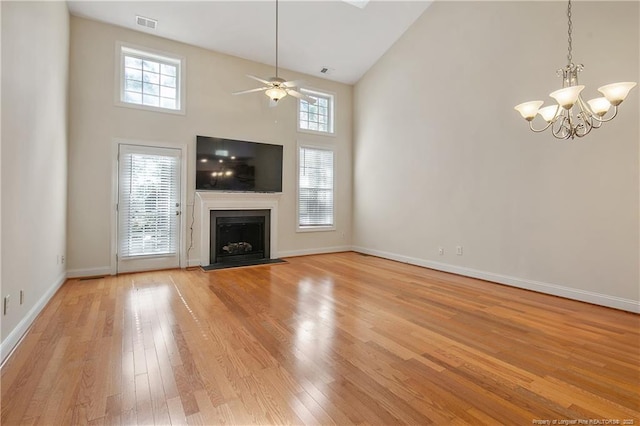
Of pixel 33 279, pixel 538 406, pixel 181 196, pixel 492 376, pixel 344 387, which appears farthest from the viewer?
pixel 181 196

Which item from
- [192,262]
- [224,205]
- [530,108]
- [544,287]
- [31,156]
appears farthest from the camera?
[224,205]

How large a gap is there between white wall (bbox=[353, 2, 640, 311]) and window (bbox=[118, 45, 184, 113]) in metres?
4.06

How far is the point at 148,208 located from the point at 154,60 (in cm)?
261

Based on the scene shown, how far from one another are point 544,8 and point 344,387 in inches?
206

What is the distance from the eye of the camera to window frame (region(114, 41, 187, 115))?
5.00 metres

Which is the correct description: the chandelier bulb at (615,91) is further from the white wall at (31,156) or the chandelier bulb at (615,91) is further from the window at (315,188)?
the window at (315,188)

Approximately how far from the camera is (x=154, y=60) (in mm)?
5383

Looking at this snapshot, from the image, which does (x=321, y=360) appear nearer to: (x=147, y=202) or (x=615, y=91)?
(x=615, y=91)

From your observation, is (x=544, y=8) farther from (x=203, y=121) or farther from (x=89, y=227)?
(x=89, y=227)

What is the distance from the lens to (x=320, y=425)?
5.30 feet

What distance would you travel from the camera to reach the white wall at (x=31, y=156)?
239 centimetres

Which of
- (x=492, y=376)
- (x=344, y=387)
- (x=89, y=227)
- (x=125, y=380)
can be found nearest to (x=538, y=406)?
(x=492, y=376)

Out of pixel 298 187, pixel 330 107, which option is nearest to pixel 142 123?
pixel 298 187

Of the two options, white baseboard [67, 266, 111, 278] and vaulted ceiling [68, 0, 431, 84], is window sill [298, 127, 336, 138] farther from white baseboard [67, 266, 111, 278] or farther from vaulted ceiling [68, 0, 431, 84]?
white baseboard [67, 266, 111, 278]
